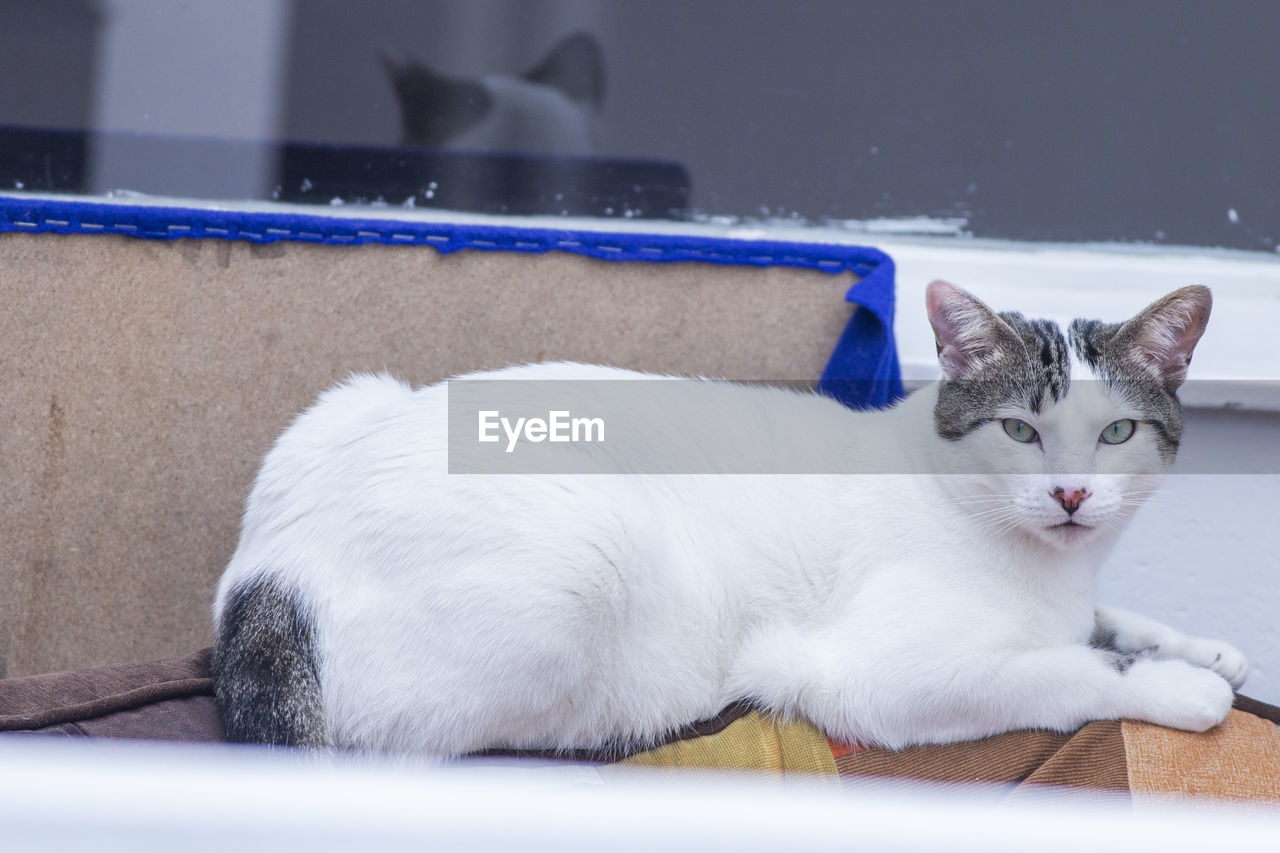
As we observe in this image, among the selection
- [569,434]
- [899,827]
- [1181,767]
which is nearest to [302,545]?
[569,434]

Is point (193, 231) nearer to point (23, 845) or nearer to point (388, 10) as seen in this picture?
point (388, 10)

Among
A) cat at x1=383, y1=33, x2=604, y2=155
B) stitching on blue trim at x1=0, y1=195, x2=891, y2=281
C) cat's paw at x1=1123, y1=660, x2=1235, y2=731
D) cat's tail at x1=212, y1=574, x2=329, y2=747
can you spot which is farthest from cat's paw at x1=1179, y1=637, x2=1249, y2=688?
cat at x1=383, y1=33, x2=604, y2=155

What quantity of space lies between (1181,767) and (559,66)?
1400 millimetres

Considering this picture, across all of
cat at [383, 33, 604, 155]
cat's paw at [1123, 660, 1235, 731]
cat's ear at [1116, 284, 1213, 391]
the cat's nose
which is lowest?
cat's paw at [1123, 660, 1235, 731]

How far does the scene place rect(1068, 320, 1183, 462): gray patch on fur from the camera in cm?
108

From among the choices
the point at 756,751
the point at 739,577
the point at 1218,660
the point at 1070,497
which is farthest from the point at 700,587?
the point at 1218,660

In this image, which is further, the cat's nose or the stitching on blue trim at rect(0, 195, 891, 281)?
the stitching on blue trim at rect(0, 195, 891, 281)

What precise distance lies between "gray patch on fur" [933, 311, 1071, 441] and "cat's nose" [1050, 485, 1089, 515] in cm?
11

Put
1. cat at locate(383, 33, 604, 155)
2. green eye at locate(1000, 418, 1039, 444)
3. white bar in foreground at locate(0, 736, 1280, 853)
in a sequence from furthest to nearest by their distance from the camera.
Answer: cat at locate(383, 33, 604, 155)
green eye at locate(1000, 418, 1039, 444)
white bar in foreground at locate(0, 736, 1280, 853)

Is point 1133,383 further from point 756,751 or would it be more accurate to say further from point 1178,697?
point 756,751

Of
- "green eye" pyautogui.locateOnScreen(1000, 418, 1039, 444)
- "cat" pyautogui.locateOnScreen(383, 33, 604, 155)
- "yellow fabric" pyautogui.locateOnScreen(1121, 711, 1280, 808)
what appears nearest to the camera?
"yellow fabric" pyautogui.locateOnScreen(1121, 711, 1280, 808)

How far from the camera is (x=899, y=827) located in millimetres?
370

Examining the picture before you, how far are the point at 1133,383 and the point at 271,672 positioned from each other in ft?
3.33
